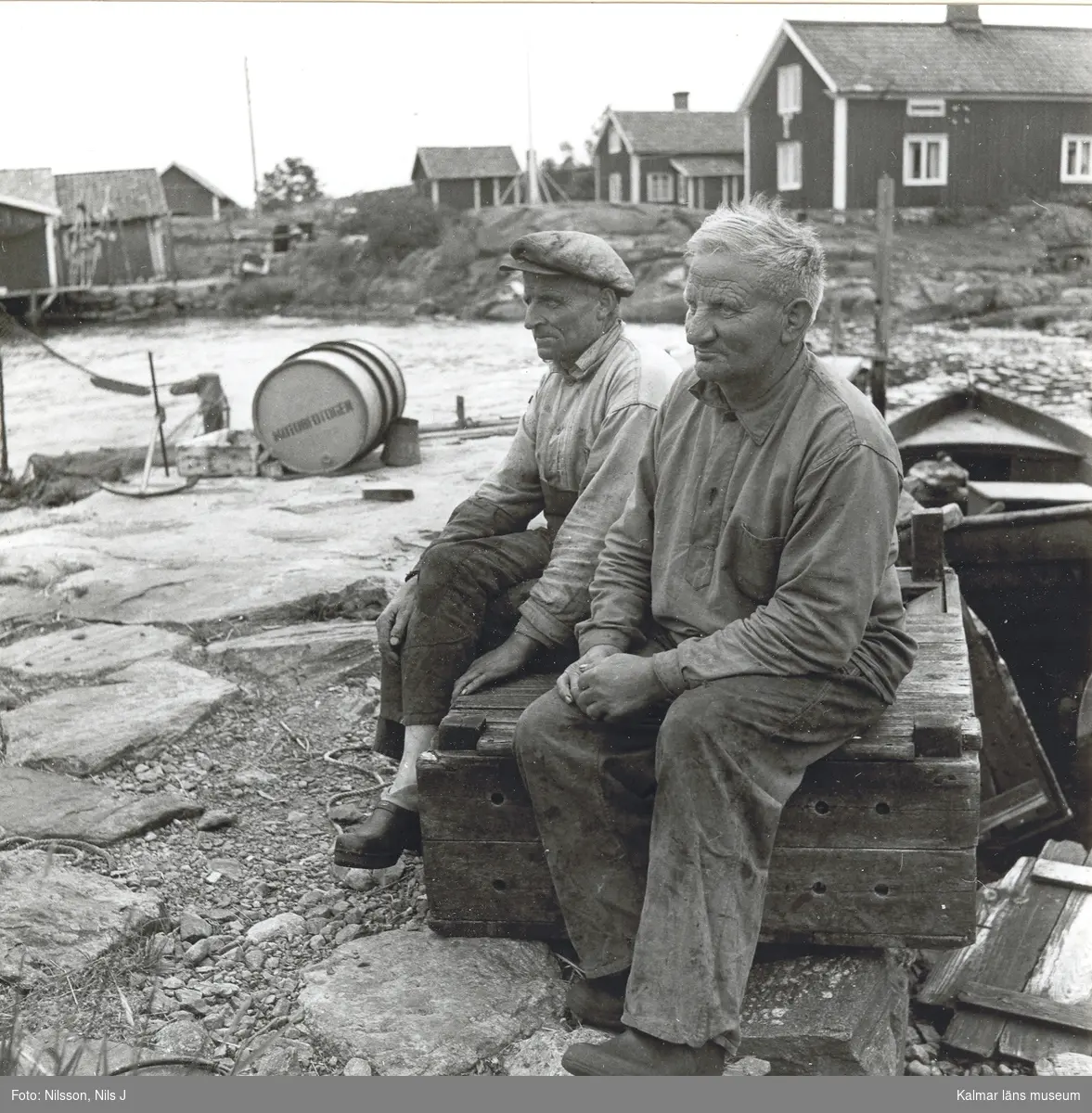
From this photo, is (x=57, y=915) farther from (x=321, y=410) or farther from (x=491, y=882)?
(x=321, y=410)

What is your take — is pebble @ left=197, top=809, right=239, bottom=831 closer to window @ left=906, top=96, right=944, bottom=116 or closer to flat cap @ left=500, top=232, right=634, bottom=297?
flat cap @ left=500, top=232, right=634, bottom=297

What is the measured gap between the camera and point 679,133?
1346 inches

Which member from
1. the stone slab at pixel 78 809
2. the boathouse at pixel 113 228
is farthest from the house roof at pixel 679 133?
the stone slab at pixel 78 809

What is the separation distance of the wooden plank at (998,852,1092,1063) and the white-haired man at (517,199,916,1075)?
3.01 feet

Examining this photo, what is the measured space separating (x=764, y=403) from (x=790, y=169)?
28.8m

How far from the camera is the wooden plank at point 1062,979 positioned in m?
3.10

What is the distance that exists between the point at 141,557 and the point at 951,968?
4.93 metres

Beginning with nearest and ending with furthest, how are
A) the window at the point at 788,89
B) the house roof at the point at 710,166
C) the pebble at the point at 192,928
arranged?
the pebble at the point at 192,928 < the window at the point at 788,89 < the house roof at the point at 710,166

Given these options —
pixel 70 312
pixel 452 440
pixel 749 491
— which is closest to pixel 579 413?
pixel 749 491

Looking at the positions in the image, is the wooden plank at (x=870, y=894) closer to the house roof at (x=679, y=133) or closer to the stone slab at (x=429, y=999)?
the stone slab at (x=429, y=999)

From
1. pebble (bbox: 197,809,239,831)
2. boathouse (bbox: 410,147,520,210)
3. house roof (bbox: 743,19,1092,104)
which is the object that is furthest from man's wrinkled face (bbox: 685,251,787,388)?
boathouse (bbox: 410,147,520,210)

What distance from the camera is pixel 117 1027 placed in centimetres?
300

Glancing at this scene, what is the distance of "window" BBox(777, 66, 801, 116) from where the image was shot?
2816 centimetres

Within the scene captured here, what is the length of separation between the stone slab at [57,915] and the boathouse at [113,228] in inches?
Answer: 1265
